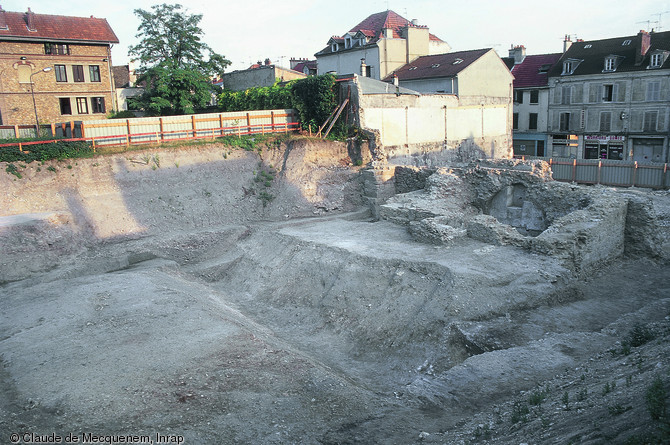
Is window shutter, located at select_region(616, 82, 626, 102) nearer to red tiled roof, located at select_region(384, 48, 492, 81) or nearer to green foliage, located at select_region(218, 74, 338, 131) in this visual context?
red tiled roof, located at select_region(384, 48, 492, 81)

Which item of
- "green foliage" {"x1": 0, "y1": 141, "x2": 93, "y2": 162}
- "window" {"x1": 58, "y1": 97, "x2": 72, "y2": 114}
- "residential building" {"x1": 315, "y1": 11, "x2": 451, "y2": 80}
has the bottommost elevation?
"green foliage" {"x1": 0, "y1": 141, "x2": 93, "y2": 162}

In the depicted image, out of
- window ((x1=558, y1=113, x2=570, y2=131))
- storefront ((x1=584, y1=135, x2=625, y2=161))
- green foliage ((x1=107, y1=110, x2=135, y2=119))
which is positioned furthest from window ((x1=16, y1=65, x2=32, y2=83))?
storefront ((x1=584, y1=135, x2=625, y2=161))

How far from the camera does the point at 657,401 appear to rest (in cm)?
596

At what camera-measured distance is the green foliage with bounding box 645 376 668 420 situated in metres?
5.81

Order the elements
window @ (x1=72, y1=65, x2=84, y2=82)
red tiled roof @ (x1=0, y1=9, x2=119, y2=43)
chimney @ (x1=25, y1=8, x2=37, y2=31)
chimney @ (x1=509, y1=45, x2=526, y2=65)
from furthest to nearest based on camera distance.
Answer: chimney @ (x1=509, y1=45, x2=526, y2=65), window @ (x1=72, y1=65, x2=84, y2=82), chimney @ (x1=25, y1=8, x2=37, y2=31), red tiled roof @ (x1=0, y1=9, x2=119, y2=43)

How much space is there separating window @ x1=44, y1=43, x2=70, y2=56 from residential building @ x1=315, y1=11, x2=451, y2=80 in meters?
17.8

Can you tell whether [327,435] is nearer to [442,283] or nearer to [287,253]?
[442,283]

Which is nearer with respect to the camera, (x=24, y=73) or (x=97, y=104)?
(x=24, y=73)

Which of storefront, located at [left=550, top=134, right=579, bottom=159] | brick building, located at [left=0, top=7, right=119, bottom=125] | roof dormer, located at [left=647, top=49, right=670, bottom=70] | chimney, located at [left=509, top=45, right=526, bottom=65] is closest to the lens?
brick building, located at [left=0, top=7, right=119, bottom=125]

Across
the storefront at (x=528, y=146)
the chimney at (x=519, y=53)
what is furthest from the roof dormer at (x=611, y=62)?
the chimney at (x=519, y=53)

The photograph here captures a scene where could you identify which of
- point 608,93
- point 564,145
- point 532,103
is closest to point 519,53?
point 532,103

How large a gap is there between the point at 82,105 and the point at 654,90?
4026 cm

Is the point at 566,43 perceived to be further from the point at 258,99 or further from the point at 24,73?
the point at 24,73

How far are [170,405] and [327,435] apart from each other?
2.99m
